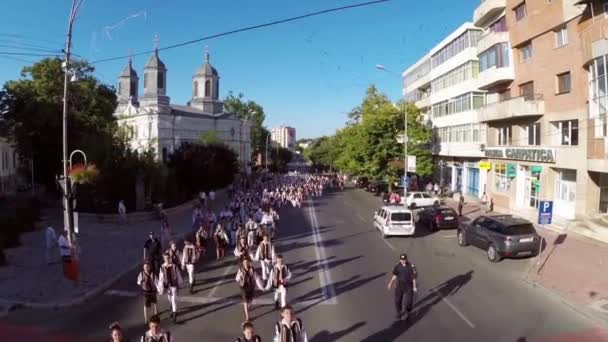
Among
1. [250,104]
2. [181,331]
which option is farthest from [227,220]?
[250,104]

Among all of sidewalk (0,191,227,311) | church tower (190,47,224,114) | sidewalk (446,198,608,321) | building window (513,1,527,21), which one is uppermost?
church tower (190,47,224,114)

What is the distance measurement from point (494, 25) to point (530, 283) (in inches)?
1021

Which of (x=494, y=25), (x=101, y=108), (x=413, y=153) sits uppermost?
(x=494, y=25)

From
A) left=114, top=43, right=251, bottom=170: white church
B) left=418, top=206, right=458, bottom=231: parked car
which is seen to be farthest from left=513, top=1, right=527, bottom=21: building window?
left=114, top=43, right=251, bottom=170: white church

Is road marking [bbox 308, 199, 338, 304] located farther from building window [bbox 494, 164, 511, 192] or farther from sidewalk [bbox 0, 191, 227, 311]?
building window [bbox 494, 164, 511, 192]

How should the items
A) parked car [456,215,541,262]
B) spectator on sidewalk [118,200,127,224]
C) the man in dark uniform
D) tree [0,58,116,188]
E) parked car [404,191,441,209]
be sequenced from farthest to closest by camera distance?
tree [0,58,116,188] → parked car [404,191,441,209] → spectator on sidewalk [118,200,127,224] → parked car [456,215,541,262] → the man in dark uniform

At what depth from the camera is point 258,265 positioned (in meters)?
16.9

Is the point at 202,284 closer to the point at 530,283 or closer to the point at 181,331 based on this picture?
the point at 181,331

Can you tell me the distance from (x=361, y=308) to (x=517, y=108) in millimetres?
22852

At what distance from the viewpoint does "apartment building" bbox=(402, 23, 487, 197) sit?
40.2 metres

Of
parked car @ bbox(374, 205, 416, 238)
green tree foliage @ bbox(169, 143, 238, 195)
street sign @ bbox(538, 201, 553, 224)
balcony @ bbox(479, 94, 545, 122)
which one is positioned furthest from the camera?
green tree foliage @ bbox(169, 143, 238, 195)

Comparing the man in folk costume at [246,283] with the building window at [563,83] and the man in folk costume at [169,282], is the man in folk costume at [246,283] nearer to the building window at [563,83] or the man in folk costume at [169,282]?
the man in folk costume at [169,282]

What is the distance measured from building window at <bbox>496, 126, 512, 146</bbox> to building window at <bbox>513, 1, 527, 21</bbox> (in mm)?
7148

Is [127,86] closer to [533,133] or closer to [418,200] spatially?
[418,200]
